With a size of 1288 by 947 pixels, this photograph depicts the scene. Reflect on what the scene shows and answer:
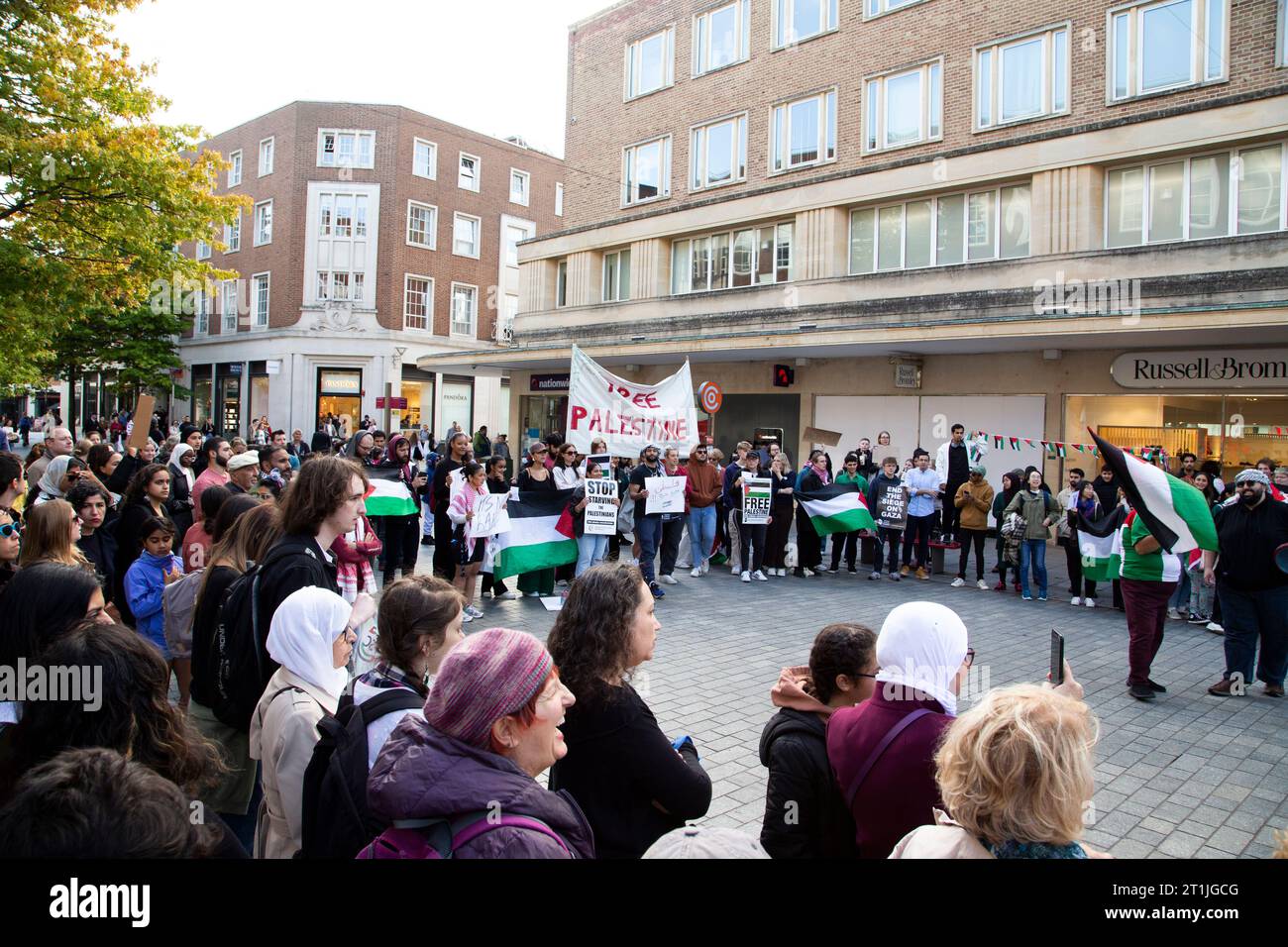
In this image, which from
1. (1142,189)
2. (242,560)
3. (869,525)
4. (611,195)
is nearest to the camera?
(242,560)

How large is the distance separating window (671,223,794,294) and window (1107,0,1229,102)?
8630 mm

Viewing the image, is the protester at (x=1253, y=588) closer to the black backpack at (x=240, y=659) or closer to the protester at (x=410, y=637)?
the protester at (x=410, y=637)

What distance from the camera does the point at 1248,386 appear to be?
Answer: 633 inches

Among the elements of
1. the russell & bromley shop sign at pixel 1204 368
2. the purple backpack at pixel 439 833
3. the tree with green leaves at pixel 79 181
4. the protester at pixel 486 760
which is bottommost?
the purple backpack at pixel 439 833

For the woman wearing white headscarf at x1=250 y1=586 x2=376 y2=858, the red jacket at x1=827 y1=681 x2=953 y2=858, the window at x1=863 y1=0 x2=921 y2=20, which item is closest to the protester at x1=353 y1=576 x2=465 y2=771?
the woman wearing white headscarf at x1=250 y1=586 x2=376 y2=858

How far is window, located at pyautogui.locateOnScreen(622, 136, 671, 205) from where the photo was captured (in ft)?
91.5

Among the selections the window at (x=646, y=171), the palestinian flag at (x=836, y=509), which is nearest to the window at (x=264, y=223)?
the window at (x=646, y=171)

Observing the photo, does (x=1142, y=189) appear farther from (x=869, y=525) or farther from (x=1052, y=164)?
(x=869, y=525)

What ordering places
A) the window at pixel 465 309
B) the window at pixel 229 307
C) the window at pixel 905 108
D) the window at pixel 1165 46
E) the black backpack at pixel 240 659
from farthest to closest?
the window at pixel 229 307 < the window at pixel 465 309 < the window at pixel 905 108 < the window at pixel 1165 46 < the black backpack at pixel 240 659

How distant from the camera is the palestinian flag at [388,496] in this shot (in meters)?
10.7

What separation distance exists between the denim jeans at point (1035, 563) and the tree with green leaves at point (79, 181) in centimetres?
1589

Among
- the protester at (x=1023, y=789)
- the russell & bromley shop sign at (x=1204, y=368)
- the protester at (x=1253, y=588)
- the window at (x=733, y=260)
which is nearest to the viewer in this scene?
the protester at (x=1023, y=789)

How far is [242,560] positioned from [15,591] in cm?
98

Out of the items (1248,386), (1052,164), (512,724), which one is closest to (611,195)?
(1052,164)
